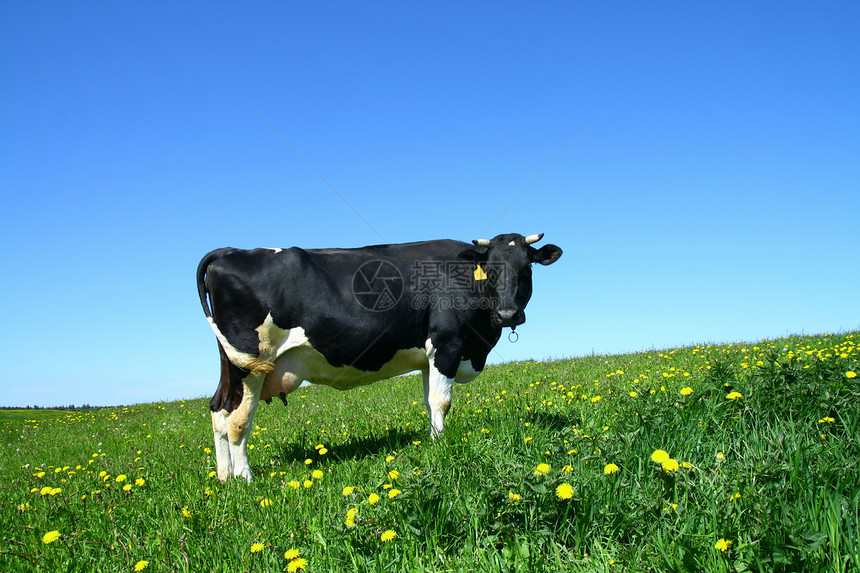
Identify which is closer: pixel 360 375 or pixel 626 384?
pixel 360 375

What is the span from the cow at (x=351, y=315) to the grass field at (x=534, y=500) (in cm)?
89

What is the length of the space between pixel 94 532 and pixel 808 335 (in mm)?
17131

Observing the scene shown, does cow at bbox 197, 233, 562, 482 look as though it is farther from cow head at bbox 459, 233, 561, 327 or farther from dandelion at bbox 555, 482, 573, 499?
dandelion at bbox 555, 482, 573, 499

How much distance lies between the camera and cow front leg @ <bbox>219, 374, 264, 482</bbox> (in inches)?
291

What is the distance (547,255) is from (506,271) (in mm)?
1184

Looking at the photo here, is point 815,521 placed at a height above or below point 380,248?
below

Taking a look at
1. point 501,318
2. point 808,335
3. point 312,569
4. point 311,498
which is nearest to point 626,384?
point 501,318

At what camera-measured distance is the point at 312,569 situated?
383cm

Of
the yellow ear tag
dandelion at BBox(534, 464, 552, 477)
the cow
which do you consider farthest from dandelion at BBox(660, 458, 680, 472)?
the yellow ear tag

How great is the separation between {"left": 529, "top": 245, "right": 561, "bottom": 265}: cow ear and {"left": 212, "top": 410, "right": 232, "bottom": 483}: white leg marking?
4.92 meters

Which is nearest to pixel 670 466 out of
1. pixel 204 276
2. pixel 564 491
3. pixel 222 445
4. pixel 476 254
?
pixel 564 491

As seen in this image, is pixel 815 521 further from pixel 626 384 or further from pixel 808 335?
pixel 808 335

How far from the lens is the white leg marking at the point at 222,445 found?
7.45m

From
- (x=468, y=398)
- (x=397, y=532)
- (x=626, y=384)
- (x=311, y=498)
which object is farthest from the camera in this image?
(x=468, y=398)
